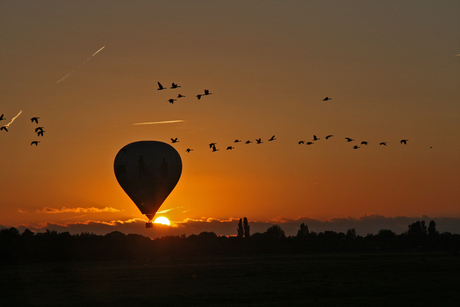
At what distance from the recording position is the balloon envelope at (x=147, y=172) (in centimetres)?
6994

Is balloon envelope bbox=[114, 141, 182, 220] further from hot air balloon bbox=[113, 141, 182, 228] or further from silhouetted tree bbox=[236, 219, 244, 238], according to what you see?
silhouetted tree bbox=[236, 219, 244, 238]

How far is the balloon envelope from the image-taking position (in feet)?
229

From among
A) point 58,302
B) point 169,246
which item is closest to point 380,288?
point 58,302

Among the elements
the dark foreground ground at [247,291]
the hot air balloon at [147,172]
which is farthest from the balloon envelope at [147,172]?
the dark foreground ground at [247,291]

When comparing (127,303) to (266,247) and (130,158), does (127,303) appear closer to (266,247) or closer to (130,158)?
(130,158)

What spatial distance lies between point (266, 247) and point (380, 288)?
13647cm

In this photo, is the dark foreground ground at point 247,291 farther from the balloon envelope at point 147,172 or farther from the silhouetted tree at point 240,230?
the silhouetted tree at point 240,230

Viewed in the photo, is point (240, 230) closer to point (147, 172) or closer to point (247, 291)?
point (147, 172)

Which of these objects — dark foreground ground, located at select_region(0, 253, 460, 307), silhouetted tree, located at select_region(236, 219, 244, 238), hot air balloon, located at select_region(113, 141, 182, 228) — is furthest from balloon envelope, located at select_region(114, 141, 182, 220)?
silhouetted tree, located at select_region(236, 219, 244, 238)

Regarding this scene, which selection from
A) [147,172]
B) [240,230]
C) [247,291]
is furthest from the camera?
[240,230]

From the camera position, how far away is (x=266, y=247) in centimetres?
18338

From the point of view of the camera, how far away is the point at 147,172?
69.8 metres

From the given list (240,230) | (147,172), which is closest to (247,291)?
(147,172)

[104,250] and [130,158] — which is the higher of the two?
[130,158]
